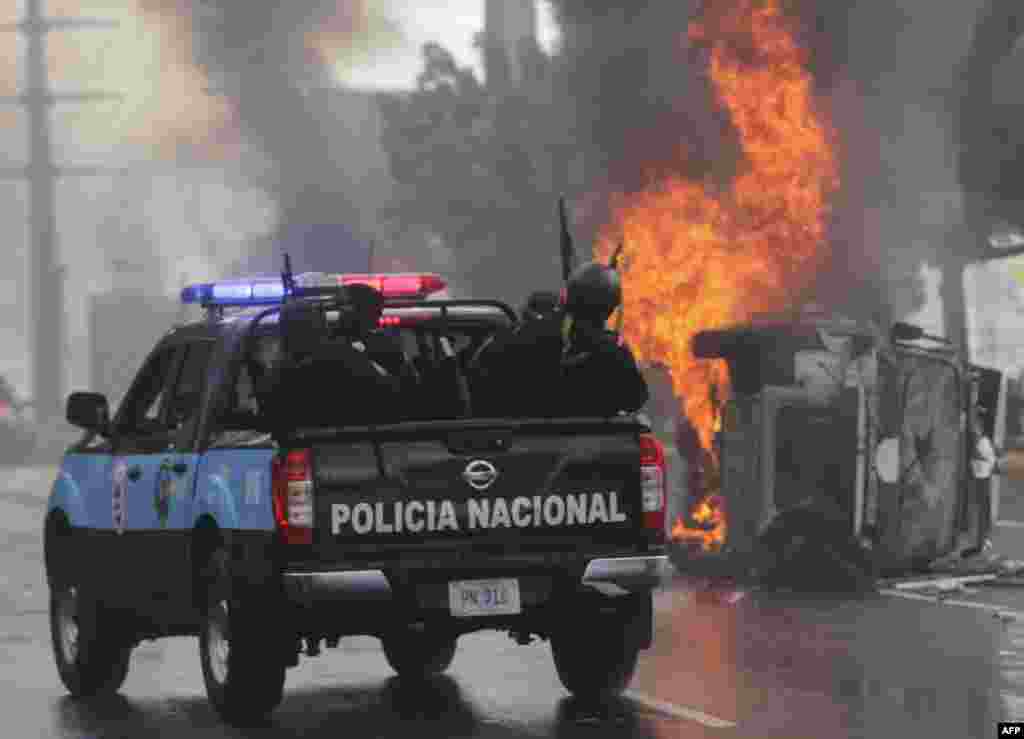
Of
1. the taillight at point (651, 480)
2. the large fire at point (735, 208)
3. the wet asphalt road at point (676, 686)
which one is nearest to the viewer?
the wet asphalt road at point (676, 686)

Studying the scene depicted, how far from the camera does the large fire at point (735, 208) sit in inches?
1011

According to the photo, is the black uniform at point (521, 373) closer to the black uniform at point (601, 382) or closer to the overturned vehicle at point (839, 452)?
the black uniform at point (601, 382)

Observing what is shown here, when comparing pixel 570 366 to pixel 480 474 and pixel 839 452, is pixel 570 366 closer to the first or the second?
pixel 480 474

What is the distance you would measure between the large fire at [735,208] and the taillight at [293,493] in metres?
12.5

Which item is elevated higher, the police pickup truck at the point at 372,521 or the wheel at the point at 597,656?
the police pickup truck at the point at 372,521

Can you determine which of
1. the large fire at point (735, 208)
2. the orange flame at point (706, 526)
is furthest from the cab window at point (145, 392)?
the large fire at point (735, 208)

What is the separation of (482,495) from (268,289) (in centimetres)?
167

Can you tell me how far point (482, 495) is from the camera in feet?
36.7

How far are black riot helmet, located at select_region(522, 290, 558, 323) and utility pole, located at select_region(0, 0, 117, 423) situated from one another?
60492 mm

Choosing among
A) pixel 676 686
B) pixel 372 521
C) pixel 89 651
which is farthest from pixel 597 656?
pixel 89 651

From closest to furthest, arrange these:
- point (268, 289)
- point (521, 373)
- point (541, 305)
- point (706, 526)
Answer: point (521, 373), point (268, 289), point (541, 305), point (706, 526)

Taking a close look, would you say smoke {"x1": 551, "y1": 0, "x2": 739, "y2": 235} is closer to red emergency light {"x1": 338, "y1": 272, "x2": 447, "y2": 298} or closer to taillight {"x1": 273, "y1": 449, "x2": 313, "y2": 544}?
red emergency light {"x1": 338, "y1": 272, "x2": 447, "y2": 298}

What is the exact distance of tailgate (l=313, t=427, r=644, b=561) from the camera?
10961 mm

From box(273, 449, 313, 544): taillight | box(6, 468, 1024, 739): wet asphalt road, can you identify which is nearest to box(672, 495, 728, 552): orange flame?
box(6, 468, 1024, 739): wet asphalt road
